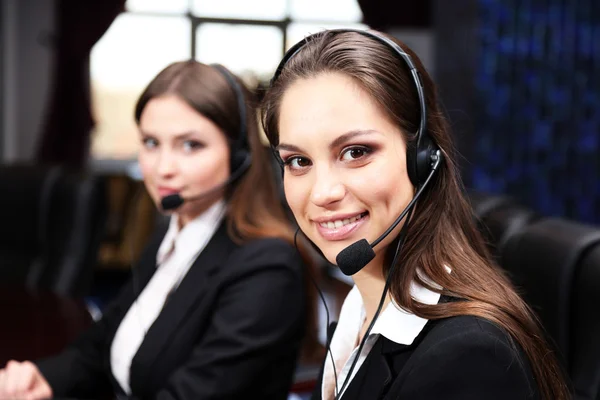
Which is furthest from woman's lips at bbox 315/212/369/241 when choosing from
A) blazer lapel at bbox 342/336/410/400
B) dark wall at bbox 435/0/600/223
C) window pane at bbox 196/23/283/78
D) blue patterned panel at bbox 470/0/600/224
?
window pane at bbox 196/23/283/78

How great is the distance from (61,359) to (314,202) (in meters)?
0.92

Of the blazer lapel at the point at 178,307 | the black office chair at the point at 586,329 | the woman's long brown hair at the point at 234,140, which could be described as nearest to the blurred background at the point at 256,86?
the black office chair at the point at 586,329

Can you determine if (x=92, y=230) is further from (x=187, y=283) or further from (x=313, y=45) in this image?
(x=313, y=45)

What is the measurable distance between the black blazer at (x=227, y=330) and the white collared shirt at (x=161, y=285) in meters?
0.03

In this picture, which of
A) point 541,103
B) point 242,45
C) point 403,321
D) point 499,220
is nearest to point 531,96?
point 541,103

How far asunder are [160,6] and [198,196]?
13.7ft

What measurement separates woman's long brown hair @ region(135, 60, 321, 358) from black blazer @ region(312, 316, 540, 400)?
59cm

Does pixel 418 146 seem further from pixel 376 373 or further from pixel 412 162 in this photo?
pixel 376 373

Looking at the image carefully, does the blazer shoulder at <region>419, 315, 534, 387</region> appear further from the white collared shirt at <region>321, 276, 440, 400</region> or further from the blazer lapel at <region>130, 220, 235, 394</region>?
the blazer lapel at <region>130, 220, 235, 394</region>

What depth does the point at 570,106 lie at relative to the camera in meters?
3.80

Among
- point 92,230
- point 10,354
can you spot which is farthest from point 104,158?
point 10,354

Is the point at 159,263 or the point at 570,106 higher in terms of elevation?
the point at 159,263

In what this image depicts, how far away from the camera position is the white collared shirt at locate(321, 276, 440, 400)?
871 millimetres

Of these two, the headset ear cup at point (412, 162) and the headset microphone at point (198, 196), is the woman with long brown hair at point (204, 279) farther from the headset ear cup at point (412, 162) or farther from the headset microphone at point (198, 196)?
the headset ear cup at point (412, 162)
